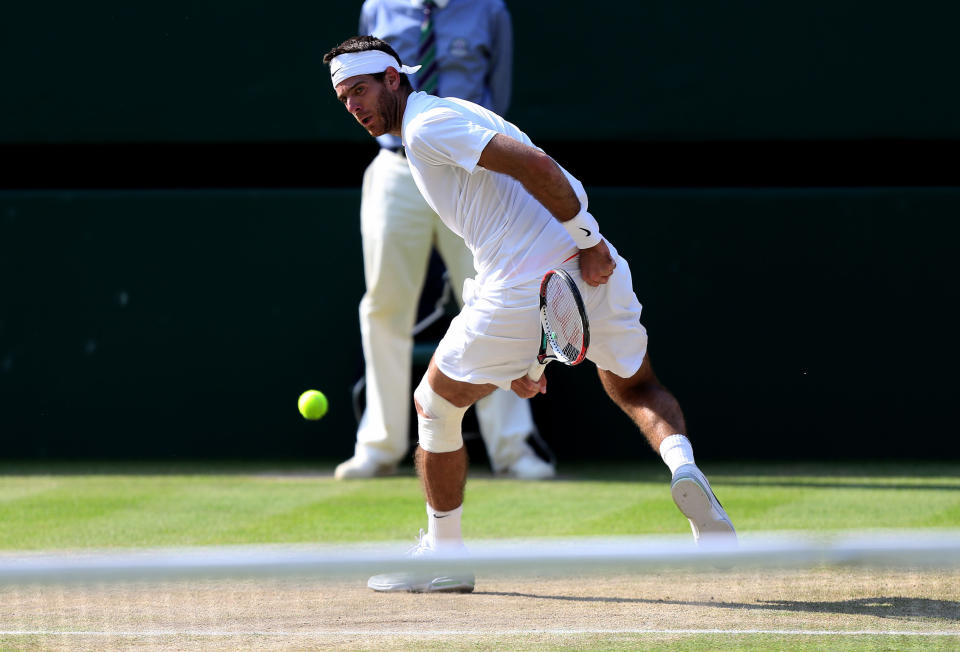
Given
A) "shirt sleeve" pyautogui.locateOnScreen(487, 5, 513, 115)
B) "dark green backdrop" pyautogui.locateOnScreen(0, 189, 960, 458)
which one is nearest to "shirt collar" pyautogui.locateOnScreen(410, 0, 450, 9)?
"shirt sleeve" pyautogui.locateOnScreen(487, 5, 513, 115)

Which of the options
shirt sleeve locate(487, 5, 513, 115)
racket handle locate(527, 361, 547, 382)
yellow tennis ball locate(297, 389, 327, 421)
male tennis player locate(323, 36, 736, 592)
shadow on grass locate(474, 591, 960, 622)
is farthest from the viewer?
yellow tennis ball locate(297, 389, 327, 421)

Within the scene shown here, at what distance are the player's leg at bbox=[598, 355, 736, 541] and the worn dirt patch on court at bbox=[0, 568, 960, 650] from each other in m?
0.23

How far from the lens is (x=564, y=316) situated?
3.65m

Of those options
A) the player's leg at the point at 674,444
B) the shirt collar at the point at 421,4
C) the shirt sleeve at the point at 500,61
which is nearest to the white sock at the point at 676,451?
the player's leg at the point at 674,444

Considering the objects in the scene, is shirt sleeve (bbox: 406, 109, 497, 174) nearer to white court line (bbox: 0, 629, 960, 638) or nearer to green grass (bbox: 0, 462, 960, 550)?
white court line (bbox: 0, 629, 960, 638)

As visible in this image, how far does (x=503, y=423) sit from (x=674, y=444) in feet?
8.22

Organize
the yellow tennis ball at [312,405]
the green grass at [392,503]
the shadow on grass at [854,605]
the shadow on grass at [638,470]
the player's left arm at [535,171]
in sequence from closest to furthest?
the shadow on grass at [854,605] < the player's left arm at [535,171] < the green grass at [392,503] < the shadow on grass at [638,470] < the yellow tennis ball at [312,405]

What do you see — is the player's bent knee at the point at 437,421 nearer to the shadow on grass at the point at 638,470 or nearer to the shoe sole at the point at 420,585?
the shoe sole at the point at 420,585

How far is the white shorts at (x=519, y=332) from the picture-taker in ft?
12.2

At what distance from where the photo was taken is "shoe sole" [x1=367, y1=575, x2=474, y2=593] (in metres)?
3.78

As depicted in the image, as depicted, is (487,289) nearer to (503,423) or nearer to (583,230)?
(583,230)

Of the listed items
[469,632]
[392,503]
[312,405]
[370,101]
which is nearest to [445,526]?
[469,632]

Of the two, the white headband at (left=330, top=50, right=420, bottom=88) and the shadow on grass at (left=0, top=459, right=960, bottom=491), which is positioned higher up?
the white headband at (left=330, top=50, right=420, bottom=88)

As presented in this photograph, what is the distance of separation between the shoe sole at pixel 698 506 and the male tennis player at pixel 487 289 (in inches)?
6.6
